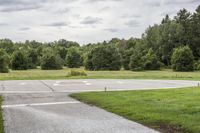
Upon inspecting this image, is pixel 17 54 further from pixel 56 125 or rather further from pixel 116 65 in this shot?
pixel 56 125

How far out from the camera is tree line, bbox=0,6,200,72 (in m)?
89.2

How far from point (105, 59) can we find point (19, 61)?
20140 mm

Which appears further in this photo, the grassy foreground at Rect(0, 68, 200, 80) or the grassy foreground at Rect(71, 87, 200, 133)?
the grassy foreground at Rect(0, 68, 200, 80)

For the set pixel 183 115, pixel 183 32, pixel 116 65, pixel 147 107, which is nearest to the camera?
pixel 183 115

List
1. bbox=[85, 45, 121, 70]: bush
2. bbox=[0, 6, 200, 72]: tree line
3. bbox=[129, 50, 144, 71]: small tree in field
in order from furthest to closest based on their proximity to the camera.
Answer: bbox=[85, 45, 121, 70]: bush → bbox=[129, 50, 144, 71]: small tree in field → bbox=[0, 6, 200, 72]: tree line

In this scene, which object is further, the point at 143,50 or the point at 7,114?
the point at 143,50

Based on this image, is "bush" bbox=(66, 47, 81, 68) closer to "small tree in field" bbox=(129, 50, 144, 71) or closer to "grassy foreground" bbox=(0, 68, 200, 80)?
"small tree in field" bbox=(129, 50, 144, 71)

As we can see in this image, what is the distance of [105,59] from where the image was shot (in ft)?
305

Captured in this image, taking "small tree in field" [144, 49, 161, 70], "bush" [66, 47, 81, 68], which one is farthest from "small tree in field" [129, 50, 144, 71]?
"bush" [66, 47, 81, 68]

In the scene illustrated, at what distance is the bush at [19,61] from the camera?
317 ft

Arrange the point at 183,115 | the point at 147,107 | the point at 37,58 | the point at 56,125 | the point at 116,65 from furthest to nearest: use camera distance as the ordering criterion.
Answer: the point at 37,58, the point at 116,65, the point at 147,107, the point at 183,115, the point at 56,125

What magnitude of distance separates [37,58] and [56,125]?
100 meters

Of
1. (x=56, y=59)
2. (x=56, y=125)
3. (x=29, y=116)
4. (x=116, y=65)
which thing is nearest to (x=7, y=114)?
(x=29, y=116)

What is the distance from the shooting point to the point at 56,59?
101m
